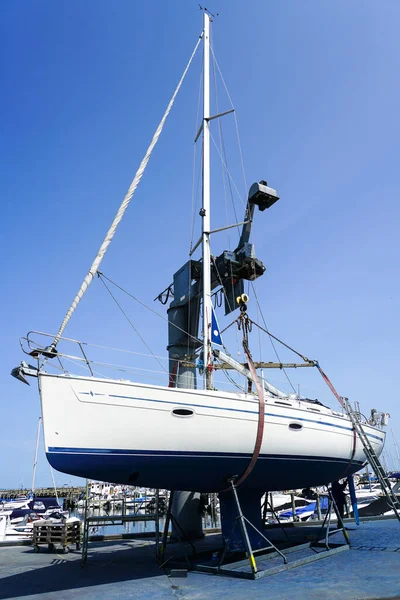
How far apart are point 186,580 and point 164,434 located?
272 centimetres

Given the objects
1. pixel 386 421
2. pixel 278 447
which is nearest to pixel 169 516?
pixel 278 447

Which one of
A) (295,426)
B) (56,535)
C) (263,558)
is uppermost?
(295,426)

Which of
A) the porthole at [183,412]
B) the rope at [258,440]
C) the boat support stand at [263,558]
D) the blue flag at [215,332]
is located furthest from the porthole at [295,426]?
the blue flag at [215,332]

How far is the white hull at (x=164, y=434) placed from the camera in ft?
24.3

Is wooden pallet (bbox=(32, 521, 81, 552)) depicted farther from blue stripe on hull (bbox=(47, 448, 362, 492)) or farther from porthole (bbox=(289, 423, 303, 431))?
porthole (bbox=(289, 423, 303, 431))

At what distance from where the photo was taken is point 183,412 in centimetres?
815

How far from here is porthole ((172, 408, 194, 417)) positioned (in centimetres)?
805

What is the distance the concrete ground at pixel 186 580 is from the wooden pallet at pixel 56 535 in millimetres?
995

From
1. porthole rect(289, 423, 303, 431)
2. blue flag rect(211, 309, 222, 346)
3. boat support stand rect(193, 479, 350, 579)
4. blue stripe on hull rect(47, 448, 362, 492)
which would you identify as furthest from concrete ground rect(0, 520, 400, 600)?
blue flag rect(211, 309, 222, 346)

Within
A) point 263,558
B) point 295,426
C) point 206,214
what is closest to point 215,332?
point 295,426

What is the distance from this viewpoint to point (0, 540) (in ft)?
45.0

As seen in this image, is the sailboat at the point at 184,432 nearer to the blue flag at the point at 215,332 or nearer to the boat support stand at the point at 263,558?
the blue flag at the point at 215,332

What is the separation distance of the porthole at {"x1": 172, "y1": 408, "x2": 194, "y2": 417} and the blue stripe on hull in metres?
0.73

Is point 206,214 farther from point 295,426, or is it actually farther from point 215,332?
point 295,426
